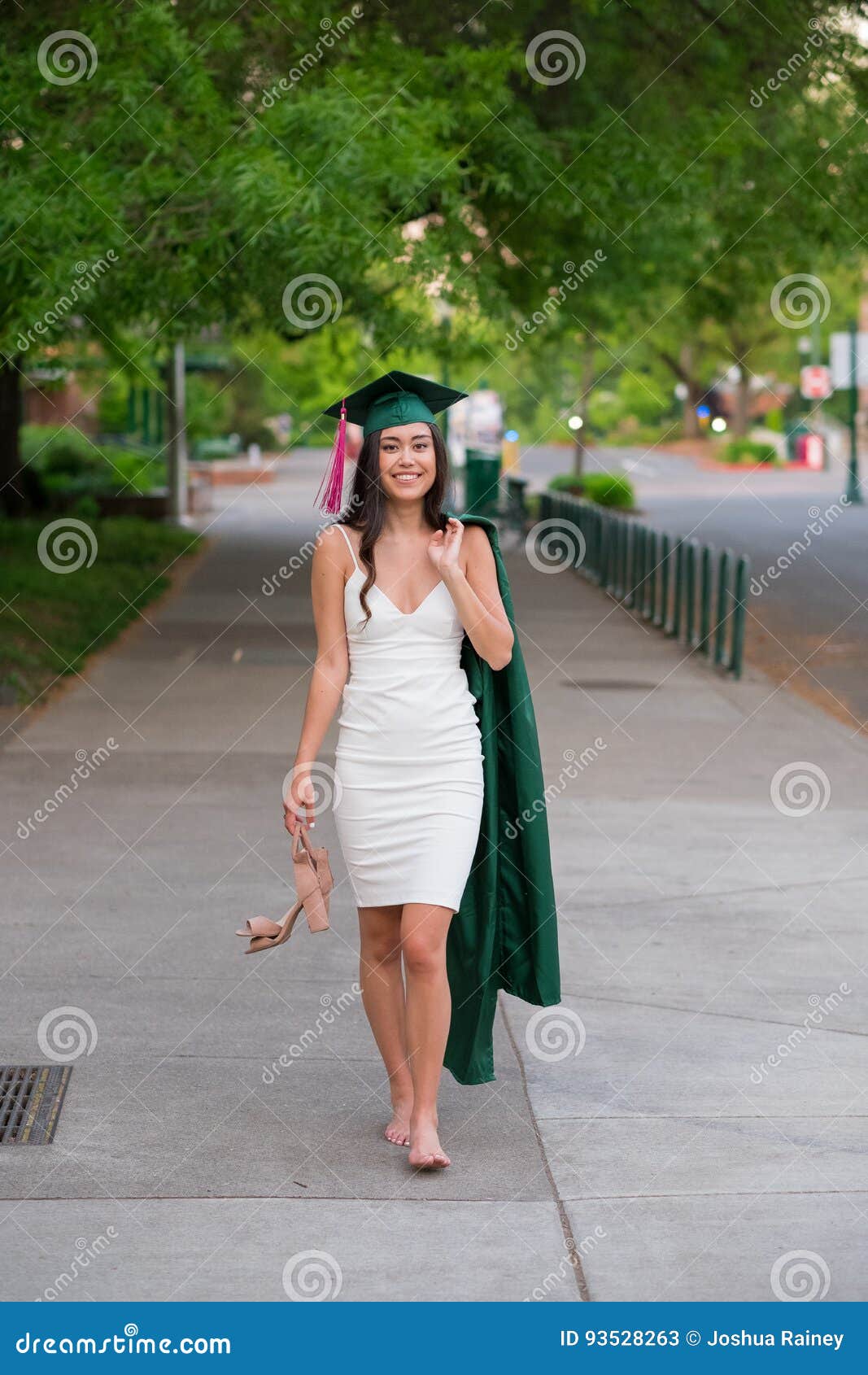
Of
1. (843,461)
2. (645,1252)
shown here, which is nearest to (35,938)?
(645,1252)

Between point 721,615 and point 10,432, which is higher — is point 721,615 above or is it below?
above

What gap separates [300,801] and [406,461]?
905 millimetres

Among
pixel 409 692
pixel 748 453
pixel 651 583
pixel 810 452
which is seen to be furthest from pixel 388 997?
pixel 748 453

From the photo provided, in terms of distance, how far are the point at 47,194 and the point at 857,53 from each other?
28.5 feet

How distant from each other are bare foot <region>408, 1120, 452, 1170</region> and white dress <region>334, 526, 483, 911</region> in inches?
22.0

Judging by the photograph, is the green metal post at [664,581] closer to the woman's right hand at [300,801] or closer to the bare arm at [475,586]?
the bare arm at [475,586]

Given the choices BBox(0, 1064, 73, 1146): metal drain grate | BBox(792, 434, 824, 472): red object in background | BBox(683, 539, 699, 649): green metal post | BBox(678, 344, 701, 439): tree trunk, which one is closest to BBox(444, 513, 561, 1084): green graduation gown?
BBox(0, 1064, 73, 1146): metal drain grate

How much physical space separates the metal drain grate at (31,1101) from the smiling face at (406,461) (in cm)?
192

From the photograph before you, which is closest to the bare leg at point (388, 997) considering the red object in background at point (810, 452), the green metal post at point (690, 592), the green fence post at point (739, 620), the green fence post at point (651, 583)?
the green fence post at point (739, 620)

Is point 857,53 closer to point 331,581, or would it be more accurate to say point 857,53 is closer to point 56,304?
point 56,304

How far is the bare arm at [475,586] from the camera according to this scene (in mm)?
4535

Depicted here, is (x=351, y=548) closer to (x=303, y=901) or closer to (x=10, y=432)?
(x=303, y=901)

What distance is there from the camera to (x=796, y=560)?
26.1 meters

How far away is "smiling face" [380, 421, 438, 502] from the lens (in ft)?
15.3
